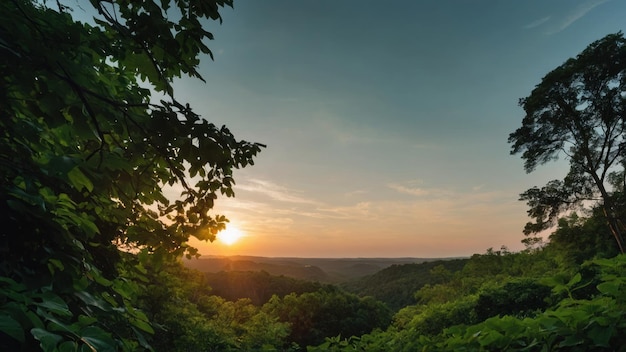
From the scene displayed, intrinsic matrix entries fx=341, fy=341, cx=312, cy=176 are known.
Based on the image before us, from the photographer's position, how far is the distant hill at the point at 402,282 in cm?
7356

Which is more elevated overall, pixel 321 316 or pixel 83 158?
pixel 83 158

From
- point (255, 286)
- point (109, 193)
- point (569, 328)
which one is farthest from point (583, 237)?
point (255, 286)

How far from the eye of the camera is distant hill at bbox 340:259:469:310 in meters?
73.6

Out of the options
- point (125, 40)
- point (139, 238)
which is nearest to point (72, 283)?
point (139, 238)

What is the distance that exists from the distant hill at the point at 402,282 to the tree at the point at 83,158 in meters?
67.9

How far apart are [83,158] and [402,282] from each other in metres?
87.8

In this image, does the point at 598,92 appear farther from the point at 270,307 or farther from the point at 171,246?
the point at 270,307

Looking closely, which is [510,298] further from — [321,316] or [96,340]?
[321,316]

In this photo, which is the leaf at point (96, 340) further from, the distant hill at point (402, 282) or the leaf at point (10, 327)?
the distant hill at point (402, 282)

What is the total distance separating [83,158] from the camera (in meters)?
2.64

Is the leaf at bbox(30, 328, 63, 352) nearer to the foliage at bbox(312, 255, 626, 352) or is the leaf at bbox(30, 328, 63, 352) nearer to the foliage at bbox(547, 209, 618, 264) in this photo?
the foliage at bbox(312, 255, 626, 352)

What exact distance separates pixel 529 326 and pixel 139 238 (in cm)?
287

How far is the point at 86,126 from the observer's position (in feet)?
6.87

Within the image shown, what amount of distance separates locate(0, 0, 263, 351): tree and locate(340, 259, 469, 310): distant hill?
6793cm
